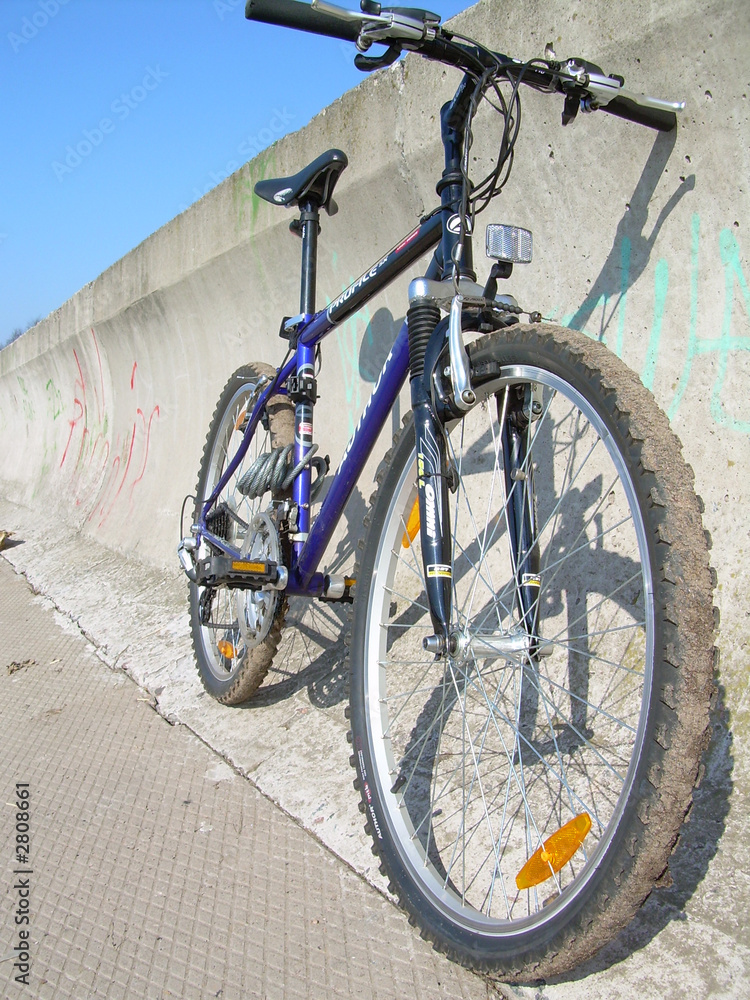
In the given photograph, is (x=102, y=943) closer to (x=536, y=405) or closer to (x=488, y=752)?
(x=488, y=752)

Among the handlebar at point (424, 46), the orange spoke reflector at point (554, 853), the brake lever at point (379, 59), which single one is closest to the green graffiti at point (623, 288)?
the handlebar at point (424, 46)

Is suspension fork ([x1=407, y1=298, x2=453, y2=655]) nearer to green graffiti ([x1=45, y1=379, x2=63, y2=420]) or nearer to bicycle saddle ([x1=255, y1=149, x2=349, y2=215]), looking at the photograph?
bicycle saddle ([x1=255, y1=149, x2=349, y2=215])

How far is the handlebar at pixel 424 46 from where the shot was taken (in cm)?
151

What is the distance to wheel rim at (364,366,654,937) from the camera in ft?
5.18

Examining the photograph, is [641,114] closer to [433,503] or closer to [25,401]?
[433,503]

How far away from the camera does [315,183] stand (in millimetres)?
2668

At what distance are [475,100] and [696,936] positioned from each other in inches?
69.5

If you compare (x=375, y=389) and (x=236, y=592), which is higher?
(x=375, y=389)

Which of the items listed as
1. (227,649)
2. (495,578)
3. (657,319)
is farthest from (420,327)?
(227,649)

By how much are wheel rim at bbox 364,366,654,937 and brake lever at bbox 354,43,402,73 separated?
724 millimetres

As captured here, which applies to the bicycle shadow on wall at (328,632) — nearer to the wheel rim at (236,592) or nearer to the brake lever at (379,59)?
the wheel rim at (236,592)

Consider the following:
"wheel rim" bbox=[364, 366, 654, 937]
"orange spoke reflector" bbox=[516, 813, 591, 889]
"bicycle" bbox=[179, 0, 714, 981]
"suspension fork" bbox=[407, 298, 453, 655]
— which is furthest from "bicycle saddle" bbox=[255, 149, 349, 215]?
"orange spoke reflector" bbox=[516, 813, 591, 889]

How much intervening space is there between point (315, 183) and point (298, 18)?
3.79 ft

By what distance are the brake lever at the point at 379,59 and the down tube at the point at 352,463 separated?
65cm
